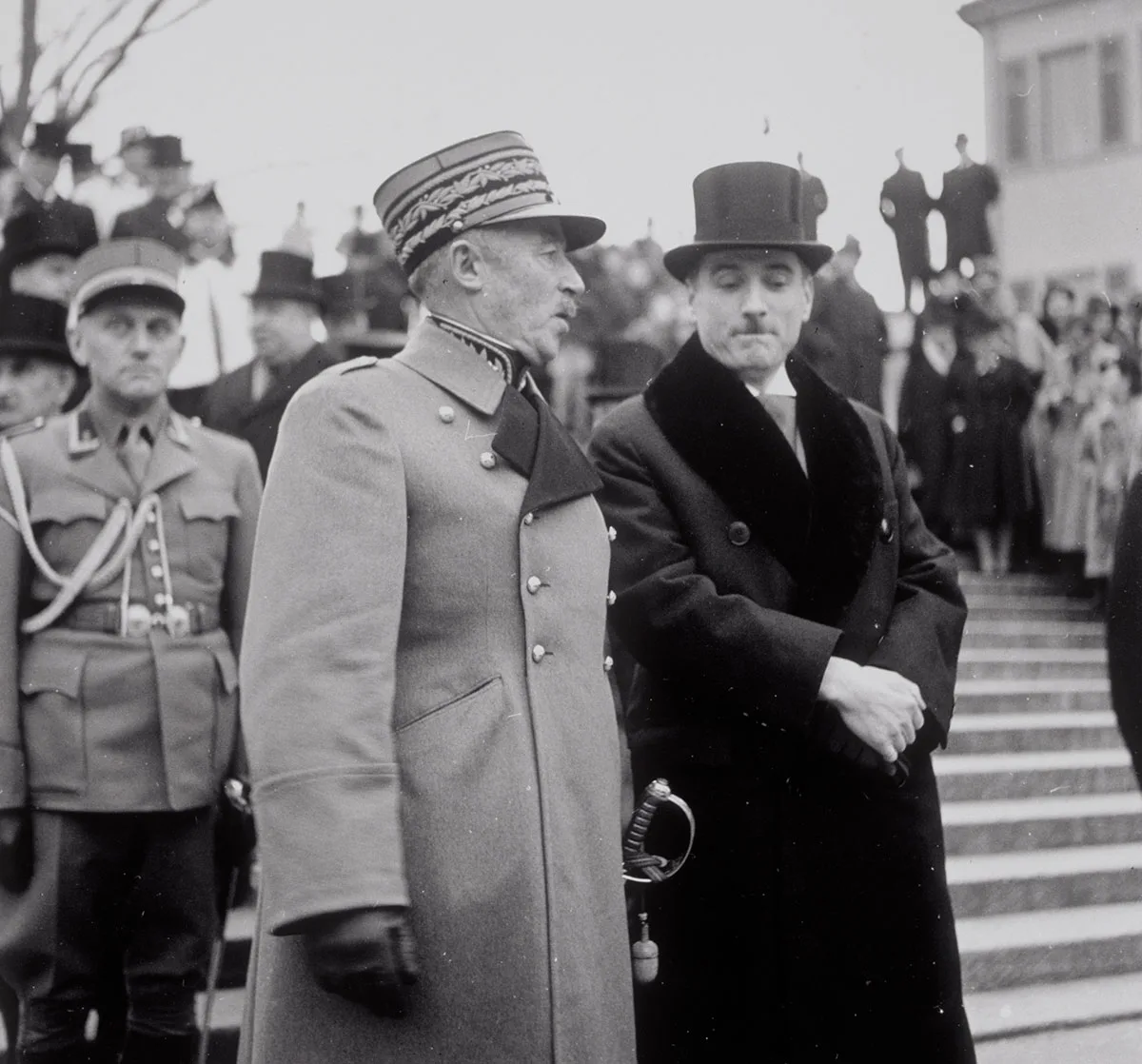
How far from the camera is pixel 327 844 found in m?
2.10

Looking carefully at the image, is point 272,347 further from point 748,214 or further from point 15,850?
point 748,214

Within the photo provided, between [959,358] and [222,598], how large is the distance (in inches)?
308

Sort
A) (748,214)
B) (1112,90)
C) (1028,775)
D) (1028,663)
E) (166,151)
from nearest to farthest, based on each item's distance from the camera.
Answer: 1. (748,214)
2. (166,151)
3. (1028,775)
4. (1028,663)
5. (1112,90)

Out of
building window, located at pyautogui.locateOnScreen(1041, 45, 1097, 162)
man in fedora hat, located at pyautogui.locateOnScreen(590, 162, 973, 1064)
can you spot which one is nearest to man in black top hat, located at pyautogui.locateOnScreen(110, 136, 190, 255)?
man in fedora hat, located at pyautogui.locateOnScreen(590, 162, 973, 1064)

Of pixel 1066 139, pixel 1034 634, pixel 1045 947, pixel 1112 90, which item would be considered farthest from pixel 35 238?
pixel 1066 139

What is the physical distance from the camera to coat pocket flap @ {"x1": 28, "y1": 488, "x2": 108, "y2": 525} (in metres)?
3.49

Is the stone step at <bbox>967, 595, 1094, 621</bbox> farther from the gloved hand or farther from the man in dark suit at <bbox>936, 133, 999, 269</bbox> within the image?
the gloved hand

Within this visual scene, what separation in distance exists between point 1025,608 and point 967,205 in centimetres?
255

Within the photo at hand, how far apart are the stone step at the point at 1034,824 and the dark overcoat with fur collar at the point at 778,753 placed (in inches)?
138

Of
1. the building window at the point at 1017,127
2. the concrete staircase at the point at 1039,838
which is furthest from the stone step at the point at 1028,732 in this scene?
the building window at the point at 1017,127

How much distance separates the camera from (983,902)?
237 inches

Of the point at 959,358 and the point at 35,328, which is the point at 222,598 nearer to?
the point at 35,328

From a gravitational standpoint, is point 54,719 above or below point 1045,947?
above

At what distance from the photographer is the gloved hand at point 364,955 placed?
2072 millimetres
